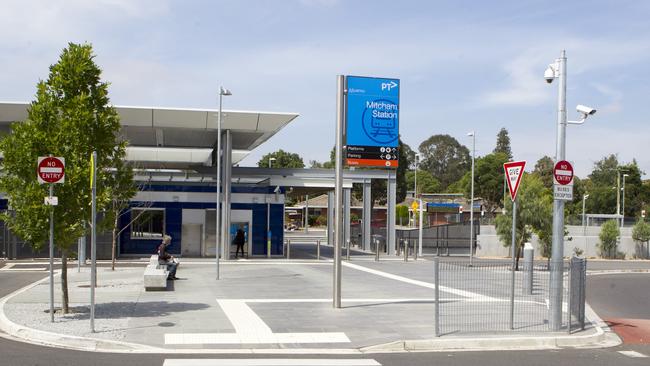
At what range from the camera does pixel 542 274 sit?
2627 centimetres

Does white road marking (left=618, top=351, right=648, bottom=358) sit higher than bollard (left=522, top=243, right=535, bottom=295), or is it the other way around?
bollard (left=522, top=243, right=535, bottom=295)

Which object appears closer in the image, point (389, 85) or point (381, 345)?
point (381, 345)

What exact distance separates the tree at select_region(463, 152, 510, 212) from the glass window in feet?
167

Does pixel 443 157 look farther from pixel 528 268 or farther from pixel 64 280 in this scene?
pixel 64 280

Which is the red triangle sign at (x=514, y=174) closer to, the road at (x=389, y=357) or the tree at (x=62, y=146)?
the road at (x=389, y=357)

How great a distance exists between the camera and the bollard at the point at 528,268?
15.9 meters

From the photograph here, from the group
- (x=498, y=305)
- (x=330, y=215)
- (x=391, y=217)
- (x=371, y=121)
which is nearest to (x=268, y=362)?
(x=498, y=305)

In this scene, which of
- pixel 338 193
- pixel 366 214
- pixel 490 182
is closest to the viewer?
pixel 338 193

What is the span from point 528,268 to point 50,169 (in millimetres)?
10334

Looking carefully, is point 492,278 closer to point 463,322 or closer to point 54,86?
point 463,322

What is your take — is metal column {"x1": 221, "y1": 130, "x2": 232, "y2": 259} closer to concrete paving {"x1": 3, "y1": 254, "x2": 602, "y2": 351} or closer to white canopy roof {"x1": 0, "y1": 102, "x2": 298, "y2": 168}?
white canopy roof {"x1": 0, "y1": 102, "x2": 298, "y2": 168}

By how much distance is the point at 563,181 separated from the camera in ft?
43.2

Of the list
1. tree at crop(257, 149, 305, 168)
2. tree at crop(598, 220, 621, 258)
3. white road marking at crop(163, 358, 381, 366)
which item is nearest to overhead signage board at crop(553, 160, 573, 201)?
white road marking at crop(163, 358, 381, 366)

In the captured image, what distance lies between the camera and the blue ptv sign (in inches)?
647
